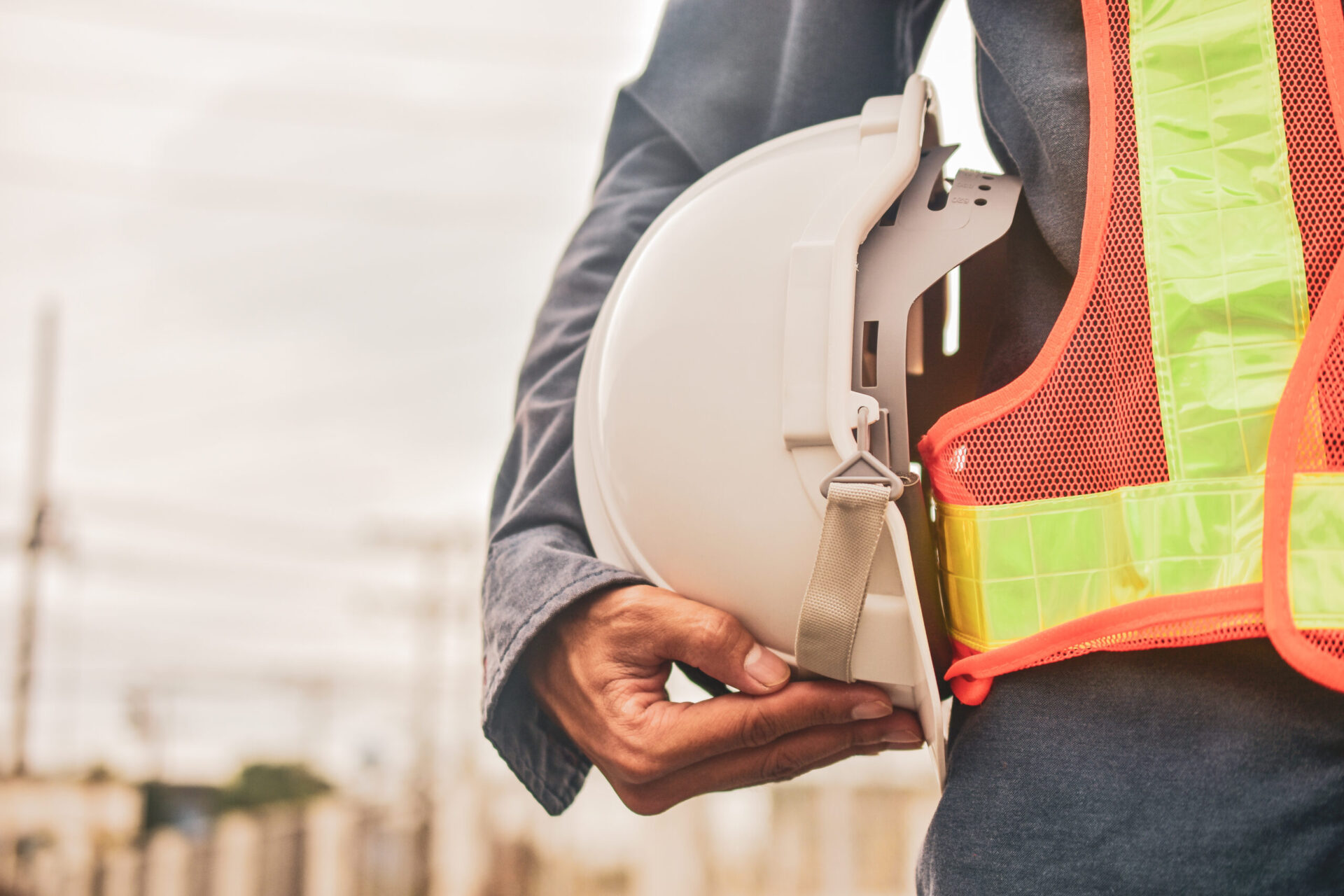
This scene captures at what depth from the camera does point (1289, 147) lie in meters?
0.56

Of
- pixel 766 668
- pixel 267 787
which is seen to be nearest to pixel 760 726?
pixel 766 668

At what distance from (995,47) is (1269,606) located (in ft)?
1.44

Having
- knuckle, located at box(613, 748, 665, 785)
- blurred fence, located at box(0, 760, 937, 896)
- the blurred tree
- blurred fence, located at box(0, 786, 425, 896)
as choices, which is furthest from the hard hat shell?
the blurred tree

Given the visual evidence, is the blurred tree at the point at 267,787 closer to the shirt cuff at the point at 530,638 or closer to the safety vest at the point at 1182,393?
the shirt cuff at the point at 530,638

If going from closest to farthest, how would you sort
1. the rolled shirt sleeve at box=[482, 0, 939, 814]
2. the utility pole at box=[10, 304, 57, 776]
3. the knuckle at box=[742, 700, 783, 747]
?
1. the knuckle at box=[742, 700, 783, 747]
2. the rolled shirt sleeve at box=[482, 0, 939, 814]
3. the utility pole at box=[10, 304, 57, 776]

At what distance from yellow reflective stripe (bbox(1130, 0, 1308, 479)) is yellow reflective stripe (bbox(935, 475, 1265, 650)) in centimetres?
2

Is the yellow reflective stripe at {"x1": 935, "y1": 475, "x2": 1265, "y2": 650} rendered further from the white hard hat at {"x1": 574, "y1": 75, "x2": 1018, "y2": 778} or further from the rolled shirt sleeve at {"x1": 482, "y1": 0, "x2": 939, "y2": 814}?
the rolled shirt sleeve at {"x1": 482, "y1": 0, "x2": 939, "y2": 814}

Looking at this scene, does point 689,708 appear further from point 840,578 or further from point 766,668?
point 840,578

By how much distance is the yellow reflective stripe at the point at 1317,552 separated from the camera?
496 millimetres

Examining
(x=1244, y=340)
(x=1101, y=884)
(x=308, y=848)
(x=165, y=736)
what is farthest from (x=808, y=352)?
(x=165, y=736)

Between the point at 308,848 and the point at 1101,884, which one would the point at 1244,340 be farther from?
the point at 308,848

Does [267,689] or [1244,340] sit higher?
[1244,340]

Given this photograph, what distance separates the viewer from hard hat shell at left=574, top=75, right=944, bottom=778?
0.69m

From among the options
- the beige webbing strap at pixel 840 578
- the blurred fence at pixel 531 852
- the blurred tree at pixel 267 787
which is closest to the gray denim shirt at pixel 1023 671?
the beige webbing strap at pixel 840 578
